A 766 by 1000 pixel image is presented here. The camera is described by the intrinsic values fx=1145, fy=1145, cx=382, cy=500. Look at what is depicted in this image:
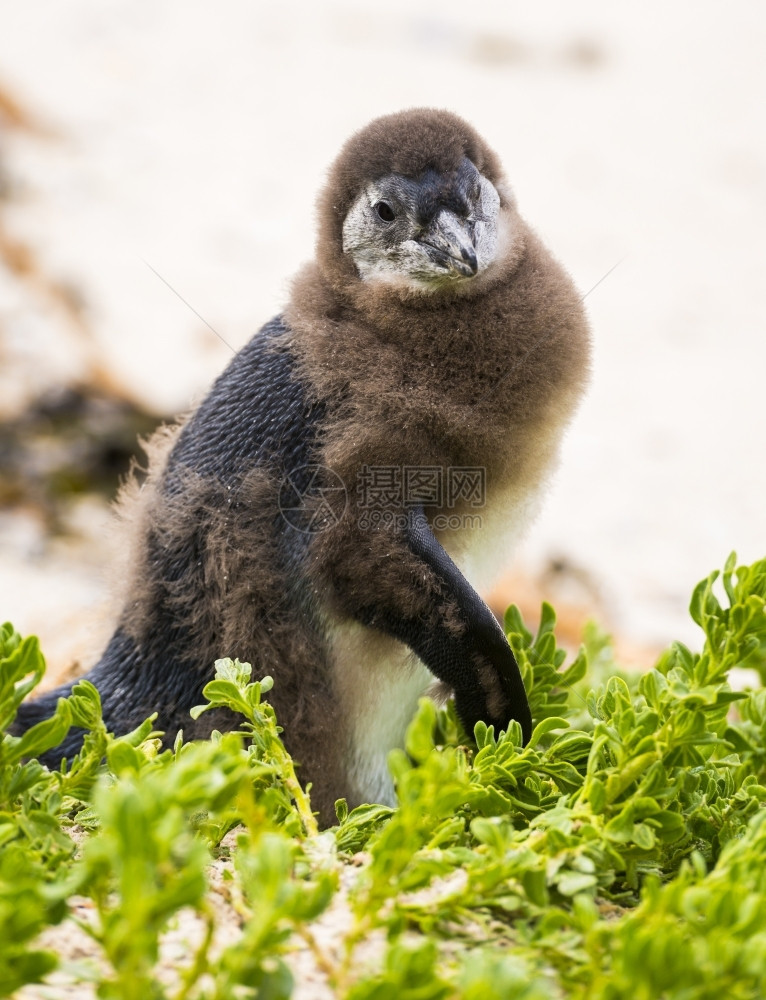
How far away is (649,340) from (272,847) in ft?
15.1

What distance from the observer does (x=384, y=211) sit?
1680 mm

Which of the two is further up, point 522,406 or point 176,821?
point 522,406

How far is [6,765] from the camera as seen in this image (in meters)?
1.08

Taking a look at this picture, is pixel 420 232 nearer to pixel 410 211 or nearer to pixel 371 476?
pixel 410 211

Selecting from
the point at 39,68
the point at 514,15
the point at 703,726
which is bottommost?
the point at 703,726

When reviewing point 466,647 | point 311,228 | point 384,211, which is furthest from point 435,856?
point 311,228

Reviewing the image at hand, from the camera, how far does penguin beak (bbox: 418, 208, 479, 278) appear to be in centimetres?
156

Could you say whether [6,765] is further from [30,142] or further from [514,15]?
[514,15]

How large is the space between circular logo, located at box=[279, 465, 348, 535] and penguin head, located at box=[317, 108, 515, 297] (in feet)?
0.95

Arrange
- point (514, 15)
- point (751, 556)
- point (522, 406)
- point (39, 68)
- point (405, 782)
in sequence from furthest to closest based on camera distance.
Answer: point (514, 15)
point (39, 68)
point (751, 556)
point (522, 406)
point (405, 782)

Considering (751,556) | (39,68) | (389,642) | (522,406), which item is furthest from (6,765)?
(39,68)

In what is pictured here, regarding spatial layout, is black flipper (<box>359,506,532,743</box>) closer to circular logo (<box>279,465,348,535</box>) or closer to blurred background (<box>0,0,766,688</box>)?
circular logo (<box>279,465,348,535</box>)
